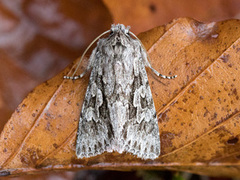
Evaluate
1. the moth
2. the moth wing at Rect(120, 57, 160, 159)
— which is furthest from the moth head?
the moth wing at Rect(120, 57, 160, 159)

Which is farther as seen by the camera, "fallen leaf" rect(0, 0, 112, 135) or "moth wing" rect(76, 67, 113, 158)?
"fallen leaf" rect(0, 0, 112, 135)

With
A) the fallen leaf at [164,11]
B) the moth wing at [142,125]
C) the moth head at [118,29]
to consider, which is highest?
the fallen leaf at [164,11]

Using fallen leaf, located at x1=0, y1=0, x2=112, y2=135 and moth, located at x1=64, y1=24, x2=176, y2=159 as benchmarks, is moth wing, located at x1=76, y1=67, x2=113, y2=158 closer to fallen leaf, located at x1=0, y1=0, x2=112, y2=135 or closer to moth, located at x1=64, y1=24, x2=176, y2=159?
moth, located at x1=64, y1=24, x2=176, y2=159

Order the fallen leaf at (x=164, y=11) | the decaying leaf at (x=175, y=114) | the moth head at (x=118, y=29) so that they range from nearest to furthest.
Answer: the decaying leaf at (x=175, y=114), the moth head at (x=118, y=29), the fallen leaf at (x=164, y=11)

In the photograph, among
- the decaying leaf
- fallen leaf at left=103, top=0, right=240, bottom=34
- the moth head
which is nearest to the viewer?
the decaying leaf

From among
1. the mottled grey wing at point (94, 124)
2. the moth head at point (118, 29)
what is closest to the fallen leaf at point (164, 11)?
the moth head at point (118, 29)

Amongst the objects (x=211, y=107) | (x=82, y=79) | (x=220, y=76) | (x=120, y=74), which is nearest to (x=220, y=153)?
(x=211, y=107)

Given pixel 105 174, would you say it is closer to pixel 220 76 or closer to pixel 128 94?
pixel 128 94

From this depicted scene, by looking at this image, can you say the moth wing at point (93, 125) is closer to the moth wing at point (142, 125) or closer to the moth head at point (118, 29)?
the moth wing at point (142, 125)
